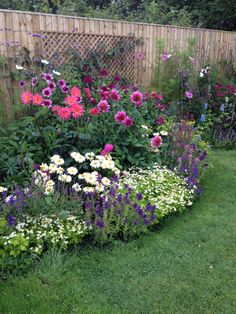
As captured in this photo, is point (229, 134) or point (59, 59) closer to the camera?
point (59, 59)

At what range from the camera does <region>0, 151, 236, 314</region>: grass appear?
223cm

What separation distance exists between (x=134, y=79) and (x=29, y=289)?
483cm

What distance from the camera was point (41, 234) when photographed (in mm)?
2650

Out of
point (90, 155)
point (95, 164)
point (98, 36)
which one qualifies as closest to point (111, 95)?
point (90, 155)

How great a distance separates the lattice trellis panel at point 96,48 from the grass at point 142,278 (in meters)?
3.01

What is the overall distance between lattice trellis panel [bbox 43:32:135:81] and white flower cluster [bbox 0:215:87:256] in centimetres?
268

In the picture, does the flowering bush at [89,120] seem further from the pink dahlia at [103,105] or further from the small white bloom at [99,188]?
the small white bloom at [99,188]

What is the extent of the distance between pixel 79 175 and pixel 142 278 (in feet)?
3.56

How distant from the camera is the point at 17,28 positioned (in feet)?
14.2

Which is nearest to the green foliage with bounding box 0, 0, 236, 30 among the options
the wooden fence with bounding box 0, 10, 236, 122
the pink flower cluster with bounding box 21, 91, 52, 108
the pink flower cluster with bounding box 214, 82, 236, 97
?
the wooden fence with bounding box 0, 10, 236, 122

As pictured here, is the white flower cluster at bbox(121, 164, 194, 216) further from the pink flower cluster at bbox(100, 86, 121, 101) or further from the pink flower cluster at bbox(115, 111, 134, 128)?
the pink flower cluster at bbox(100, 86, 121, 101)

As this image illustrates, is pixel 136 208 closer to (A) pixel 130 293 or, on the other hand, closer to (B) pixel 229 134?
(A) pixel 130 293

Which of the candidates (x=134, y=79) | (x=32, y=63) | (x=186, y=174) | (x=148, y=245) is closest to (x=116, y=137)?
(x=186, y=174)

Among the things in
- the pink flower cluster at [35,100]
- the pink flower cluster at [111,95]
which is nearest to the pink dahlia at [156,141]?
the pink flower cluster at [111,95]
